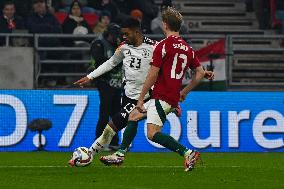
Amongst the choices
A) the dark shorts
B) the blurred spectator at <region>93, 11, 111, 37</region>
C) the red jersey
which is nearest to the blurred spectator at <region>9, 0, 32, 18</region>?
the blurred spectator at <region>93, 11, 111, 37</region>

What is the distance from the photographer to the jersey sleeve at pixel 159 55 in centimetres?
1412

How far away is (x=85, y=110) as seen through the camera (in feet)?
71.1

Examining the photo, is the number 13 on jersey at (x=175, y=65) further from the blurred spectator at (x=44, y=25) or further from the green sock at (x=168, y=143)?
the blurred spectator at (x=44, y=25)

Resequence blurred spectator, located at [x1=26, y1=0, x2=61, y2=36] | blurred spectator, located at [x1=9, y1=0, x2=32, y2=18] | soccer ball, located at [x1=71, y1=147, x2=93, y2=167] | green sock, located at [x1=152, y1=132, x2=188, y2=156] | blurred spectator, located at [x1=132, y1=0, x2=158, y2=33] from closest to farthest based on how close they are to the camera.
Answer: green sock, located at [x1=152, y1=132, x2=188, y2=156], soccer ball, located at [x1=71, y1=147, x2=93, y2=167], blurred spectator, located at [x1=26, y1=0, x2=61, y2=36], blurred spectator, located at [x1=9, y1=0, x2=32, y2=18], blurred spectator, located at [x1=132, y1=0, x2=158, y2=33]

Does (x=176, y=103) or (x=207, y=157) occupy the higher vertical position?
(x=176, y=103)

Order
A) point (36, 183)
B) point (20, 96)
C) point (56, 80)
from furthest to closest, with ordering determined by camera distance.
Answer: point (56, 80) < point (20, 96) < point (36, 183)

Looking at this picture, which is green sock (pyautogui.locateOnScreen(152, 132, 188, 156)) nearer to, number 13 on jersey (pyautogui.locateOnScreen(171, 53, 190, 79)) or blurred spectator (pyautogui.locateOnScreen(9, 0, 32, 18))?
number 13 on jersey (pyautogui.locateOnScreen(171, 53, 190, 79))

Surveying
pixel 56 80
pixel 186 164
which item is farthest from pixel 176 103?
pixel 56 80

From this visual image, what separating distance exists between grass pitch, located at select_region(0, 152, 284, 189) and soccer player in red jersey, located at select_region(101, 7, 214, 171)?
400 millimetres

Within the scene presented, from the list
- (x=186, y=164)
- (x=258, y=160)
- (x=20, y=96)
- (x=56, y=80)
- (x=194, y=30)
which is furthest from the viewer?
(x=194, y=30)

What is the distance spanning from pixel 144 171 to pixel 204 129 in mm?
7233

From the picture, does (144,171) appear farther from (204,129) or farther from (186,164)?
(204,129)

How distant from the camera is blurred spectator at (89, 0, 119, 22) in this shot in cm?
2503

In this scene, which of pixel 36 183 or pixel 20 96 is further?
pixel 20 96
